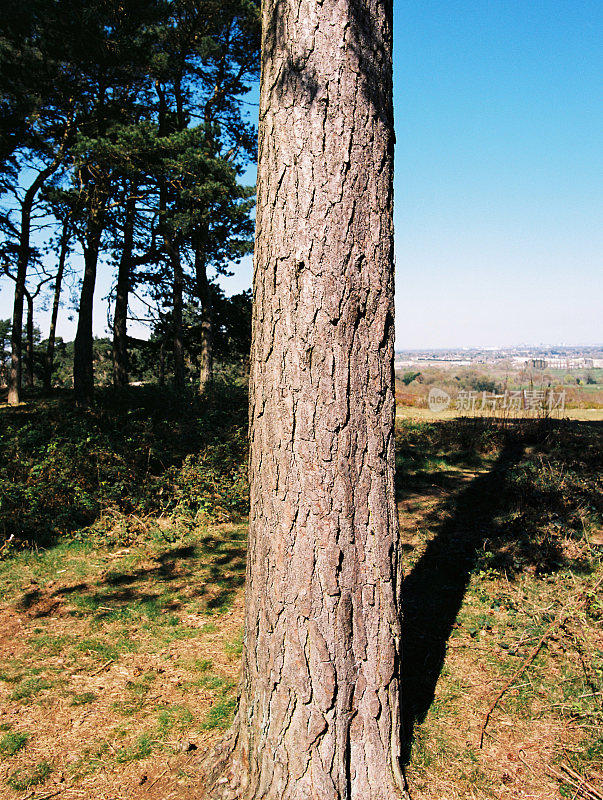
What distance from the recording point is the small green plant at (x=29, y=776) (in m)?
2.40

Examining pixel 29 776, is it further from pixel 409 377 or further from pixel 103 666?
pixel 409 377

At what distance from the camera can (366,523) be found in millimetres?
2127

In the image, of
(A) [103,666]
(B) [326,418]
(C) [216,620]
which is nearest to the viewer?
(B) [326,418]

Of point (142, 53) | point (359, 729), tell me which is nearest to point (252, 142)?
point (142, 53)

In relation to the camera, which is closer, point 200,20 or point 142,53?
point 142,53

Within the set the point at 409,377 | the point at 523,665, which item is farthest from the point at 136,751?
the point at 409,377

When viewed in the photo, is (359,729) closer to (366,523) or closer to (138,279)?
(366,523)

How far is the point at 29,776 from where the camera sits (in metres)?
2.46

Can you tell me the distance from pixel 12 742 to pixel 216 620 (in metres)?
1.57

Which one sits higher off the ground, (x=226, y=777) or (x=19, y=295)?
(x=19, y=295)

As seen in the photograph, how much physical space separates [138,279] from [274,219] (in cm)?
1605

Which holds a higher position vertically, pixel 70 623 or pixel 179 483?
pixel 179 483

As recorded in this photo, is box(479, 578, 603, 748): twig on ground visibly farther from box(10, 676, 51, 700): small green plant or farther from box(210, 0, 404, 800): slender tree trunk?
box(10, 676, 51, 700): small green plant

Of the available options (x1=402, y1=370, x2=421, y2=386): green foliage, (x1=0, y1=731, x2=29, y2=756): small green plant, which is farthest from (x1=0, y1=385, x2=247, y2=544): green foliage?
(x1=402, y1=370, x2=421, y2=386): green foliage
